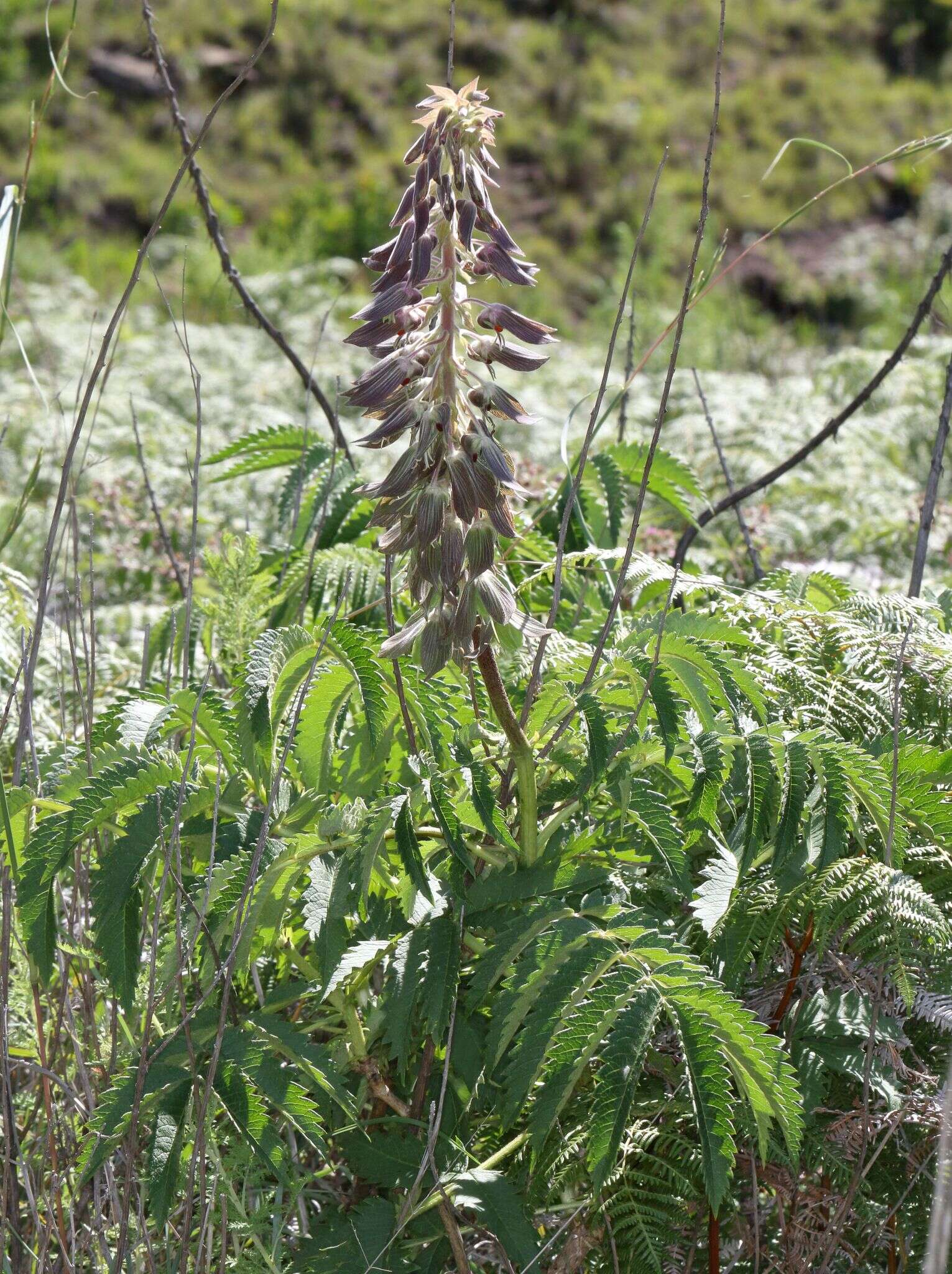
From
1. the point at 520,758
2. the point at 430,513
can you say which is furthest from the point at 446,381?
the point at 520,758

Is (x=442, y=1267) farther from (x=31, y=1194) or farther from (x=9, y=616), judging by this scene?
(x=9, y=616)

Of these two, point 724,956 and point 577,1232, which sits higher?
point 724,956

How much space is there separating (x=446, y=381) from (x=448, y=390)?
11 mm

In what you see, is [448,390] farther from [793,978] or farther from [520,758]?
[793,978]

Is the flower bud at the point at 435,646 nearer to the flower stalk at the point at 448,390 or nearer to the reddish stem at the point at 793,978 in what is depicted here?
the flower stalk at the point at 448,390

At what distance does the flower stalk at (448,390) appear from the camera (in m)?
1.33

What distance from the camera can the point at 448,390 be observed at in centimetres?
136

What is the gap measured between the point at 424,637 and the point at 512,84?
14.6 m

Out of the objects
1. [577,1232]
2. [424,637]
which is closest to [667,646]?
[424,637]

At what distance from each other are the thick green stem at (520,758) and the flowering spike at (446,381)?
37 mm

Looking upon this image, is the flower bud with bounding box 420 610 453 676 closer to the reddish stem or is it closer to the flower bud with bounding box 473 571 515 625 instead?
the flower bud with bounding box 473 571 515 625

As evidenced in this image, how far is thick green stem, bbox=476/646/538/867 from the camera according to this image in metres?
1.40

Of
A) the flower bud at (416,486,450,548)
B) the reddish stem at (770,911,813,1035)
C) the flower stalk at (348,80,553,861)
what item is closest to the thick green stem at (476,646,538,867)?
the flower stalk at (348,80,553,861)

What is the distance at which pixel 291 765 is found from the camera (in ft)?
5.46
